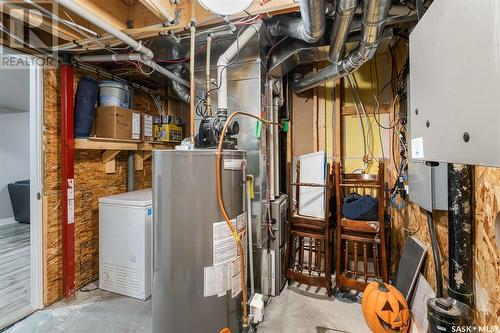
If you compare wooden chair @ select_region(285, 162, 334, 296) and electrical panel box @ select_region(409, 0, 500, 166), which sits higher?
electrical panel box @ select_region(409, 0, 500, 166)

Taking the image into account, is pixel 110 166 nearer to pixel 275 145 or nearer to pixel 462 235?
pixel 275 145

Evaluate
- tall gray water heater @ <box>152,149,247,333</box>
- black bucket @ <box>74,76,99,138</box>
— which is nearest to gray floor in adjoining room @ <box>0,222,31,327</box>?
black bucket @ <box>74,76,99,138</box>

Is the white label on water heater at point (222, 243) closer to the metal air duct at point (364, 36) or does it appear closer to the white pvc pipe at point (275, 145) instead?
the white pvc pipe at point (275, 145)

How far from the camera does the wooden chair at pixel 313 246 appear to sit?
2.48 meters

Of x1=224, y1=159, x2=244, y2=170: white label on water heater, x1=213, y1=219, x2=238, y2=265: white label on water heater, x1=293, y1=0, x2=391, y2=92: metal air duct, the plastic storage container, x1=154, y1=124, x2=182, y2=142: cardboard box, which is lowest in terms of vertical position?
x1=213, y1=219, x2=238, y2=265: white label on water heater

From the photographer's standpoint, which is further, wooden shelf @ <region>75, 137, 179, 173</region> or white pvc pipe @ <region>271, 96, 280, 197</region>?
white pvc pipe @ <region>271, 96, 280, 197</region>

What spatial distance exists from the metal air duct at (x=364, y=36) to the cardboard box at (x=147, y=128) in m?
1.96

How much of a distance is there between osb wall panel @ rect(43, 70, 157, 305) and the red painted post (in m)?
0.08

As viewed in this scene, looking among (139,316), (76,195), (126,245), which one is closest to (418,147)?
(139,316)

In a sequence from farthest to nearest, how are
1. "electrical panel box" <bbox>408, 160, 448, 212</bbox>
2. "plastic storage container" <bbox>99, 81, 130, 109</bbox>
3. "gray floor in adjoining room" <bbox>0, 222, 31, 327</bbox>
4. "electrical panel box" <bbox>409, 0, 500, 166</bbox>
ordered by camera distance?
"plastic storage container" <bbox>99, 81, 130, 109</bbox> → "gray floor in adjoining room" <bbox>0, 222, 31, 327</bbox> → "electrical panel box" <bbox>408, 160, 448, 212</bbox> → "electrical panel box" <bbox>409, 0, 500, 166</bbox>

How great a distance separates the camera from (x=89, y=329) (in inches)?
77.5

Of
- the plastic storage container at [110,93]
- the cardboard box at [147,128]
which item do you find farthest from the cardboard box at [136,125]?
→ the plastic storage container at [110,93]

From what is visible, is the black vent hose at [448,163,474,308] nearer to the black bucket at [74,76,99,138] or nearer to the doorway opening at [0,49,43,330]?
the black bucket at [74,76,99,138]

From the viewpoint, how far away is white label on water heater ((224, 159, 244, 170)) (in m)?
1.56
